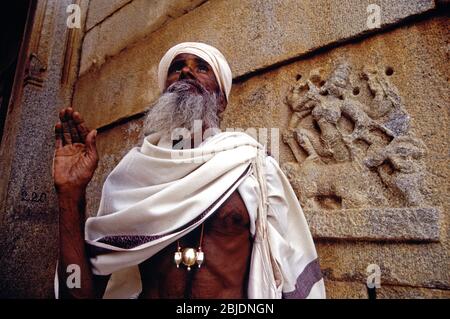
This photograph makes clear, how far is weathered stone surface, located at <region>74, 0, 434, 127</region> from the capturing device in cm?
167

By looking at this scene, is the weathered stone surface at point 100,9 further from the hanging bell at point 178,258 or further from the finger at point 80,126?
the hanging bell at point 178,258

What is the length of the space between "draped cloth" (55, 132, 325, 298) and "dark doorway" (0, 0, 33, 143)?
3.02 m

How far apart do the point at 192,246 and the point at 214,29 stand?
5.07 ft

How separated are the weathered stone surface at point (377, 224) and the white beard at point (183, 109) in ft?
2.09

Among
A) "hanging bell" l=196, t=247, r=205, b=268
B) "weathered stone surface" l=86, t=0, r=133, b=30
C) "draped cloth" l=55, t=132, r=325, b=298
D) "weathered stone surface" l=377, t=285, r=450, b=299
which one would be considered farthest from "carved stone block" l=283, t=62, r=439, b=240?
"weathered stone surface" l=86, t=0, r=133, b=30

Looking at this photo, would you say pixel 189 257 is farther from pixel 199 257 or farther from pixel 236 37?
pixel 236 37

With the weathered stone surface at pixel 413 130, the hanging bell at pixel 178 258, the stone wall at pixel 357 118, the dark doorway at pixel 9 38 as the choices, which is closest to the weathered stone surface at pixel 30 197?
the dark doorway at pixel 9 38

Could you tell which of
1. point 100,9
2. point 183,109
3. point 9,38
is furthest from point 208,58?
point 9,38

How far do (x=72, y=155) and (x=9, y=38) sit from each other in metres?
3.40

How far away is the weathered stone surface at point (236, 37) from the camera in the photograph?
1.67m

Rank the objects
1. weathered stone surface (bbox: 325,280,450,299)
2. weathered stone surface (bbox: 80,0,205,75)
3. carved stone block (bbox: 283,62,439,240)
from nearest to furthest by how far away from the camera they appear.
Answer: weathered stone surface (bbox: 325,280,450,299) < carved stone block (bbox: 283,62,439,240) < weathered stone surface (bbox: 80,0,205,75)

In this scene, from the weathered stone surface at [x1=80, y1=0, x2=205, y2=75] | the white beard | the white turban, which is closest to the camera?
the white beard

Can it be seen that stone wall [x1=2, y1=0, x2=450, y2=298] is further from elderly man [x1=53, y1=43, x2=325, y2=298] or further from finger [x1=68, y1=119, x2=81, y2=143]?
finger [x1=68, y1=119, x2=81, y2=143]

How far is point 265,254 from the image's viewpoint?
1173 millimetres
